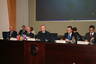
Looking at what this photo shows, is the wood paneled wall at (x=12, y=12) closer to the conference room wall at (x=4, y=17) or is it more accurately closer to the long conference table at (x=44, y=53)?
the conference room wall at (x=4, y=17)

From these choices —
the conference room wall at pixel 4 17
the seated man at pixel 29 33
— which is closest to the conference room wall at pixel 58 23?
the conference room wall at pixel 4 17

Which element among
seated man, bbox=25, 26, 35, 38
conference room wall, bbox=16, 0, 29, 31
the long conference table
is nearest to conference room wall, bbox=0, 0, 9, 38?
conference room wall, bbox=16, 0, 29, 31

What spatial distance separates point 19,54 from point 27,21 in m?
4.26

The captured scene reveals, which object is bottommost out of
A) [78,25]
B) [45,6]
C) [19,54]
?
[19,54]

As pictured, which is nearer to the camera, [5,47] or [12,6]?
[5,47]

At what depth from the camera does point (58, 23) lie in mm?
7336

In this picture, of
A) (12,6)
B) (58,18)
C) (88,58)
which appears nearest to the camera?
(88,58)

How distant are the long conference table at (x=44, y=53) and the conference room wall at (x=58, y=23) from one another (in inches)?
131

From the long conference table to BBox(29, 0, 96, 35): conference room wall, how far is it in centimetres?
333

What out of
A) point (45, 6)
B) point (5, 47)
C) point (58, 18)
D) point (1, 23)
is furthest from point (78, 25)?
point (5, 47)

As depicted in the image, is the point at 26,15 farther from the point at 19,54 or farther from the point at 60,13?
the point at 19,54

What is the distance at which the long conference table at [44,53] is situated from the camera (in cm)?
340

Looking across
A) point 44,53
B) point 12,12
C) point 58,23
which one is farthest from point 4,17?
point 44,53

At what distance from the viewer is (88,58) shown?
336 cm
